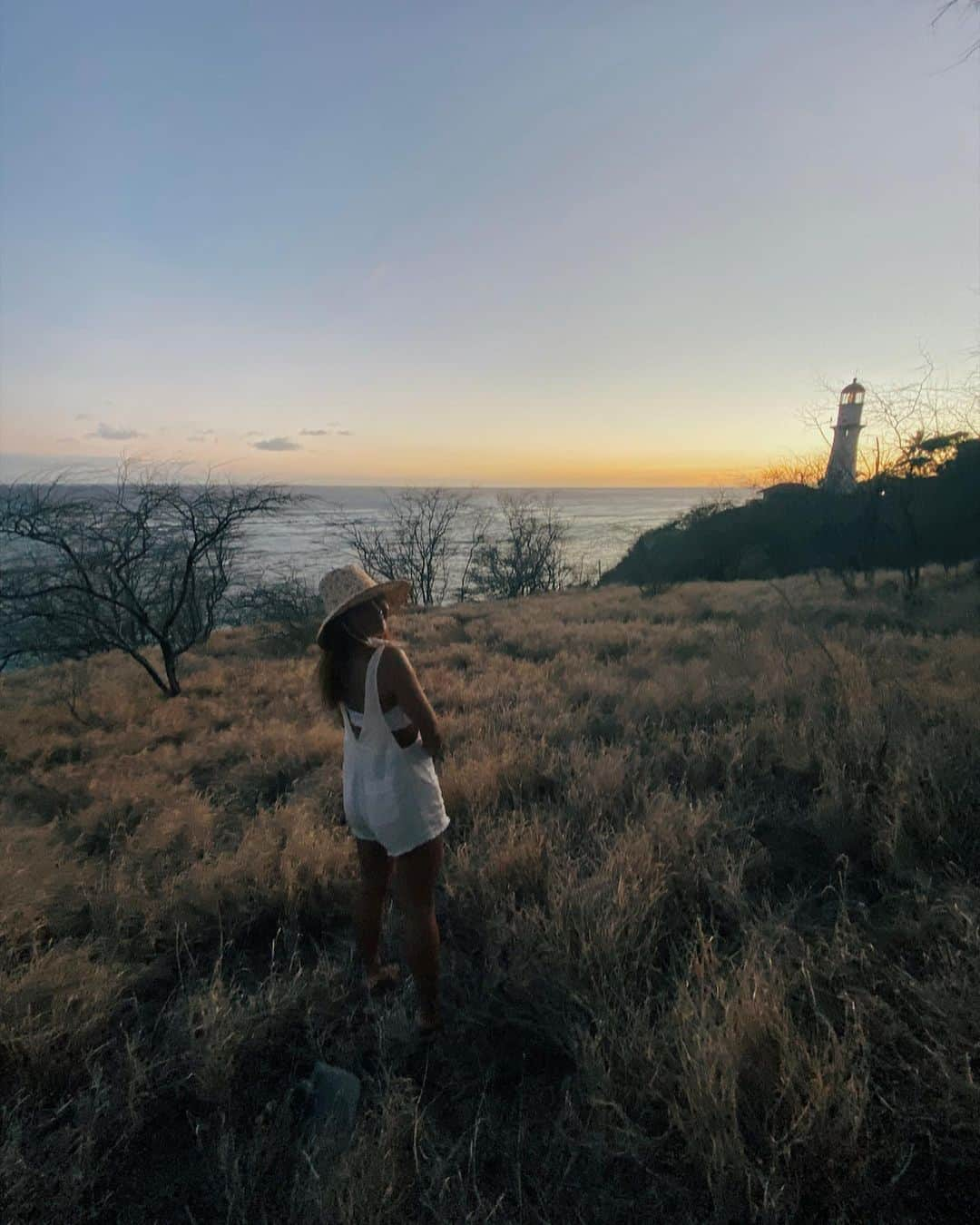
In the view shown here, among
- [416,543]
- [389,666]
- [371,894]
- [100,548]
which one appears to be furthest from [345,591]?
[416,543]

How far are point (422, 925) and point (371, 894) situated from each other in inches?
13.1

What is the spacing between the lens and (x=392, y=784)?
246 centimetres

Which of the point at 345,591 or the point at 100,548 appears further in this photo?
the point at 100,548

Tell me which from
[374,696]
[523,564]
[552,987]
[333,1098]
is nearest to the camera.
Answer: [333,1098]

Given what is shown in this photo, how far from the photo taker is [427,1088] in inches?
90.3

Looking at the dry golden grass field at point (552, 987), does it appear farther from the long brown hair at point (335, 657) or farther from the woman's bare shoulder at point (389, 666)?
the woman's bare shoulder at point (389, 666)

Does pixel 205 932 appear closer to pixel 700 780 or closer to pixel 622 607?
pixel 700 780

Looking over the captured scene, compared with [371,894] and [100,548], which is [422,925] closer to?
[371,894]

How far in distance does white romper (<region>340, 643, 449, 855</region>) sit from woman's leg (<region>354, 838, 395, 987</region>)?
22cm

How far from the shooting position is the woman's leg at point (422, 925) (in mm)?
2490

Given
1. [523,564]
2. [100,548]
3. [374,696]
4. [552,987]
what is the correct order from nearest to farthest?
[374,696] → [552,987] → [100,548] → [523,564]

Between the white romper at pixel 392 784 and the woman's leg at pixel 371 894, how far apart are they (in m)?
0.22

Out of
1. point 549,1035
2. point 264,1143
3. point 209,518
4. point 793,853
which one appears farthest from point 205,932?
point 209,518

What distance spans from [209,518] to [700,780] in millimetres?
9211
